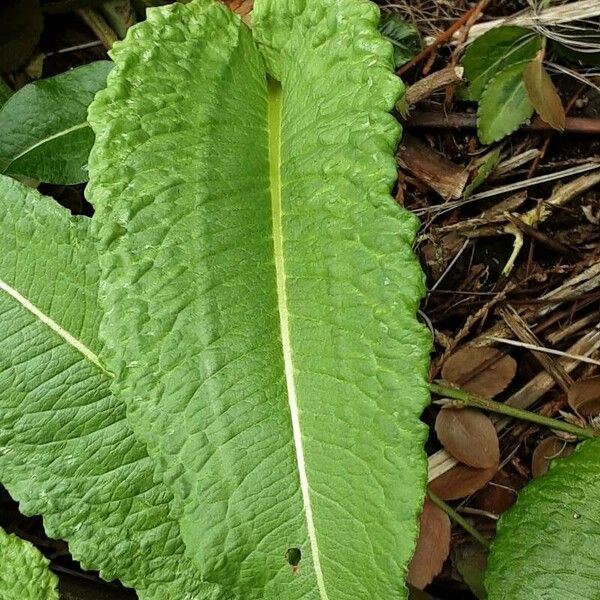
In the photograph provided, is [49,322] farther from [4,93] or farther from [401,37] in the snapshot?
[401,37]

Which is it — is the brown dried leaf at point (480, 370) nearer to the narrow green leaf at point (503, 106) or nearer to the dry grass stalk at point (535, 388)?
the dry grass stalk at point (535, 388)

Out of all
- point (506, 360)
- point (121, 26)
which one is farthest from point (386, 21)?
point (506, 360)

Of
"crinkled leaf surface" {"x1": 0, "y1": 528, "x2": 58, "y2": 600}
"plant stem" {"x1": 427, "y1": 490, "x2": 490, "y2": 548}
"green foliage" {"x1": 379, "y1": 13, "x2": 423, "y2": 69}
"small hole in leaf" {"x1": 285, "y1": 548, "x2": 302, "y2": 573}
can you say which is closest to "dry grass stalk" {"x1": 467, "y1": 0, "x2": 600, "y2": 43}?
"green foliage" {"x1": 379, "y1": 13, "x2": 423, "y2": 69}

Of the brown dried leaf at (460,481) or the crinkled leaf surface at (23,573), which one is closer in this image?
the crinkled leaf surface at (23,573)

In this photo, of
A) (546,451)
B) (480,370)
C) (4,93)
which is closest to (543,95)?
(480,370)

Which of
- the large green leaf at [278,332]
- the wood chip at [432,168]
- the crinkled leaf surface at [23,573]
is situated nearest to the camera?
the large green leaf at [278,332]

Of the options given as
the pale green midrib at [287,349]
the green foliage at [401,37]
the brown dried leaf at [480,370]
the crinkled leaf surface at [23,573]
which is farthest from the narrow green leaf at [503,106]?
the crinkled leaf surface at [23,573]

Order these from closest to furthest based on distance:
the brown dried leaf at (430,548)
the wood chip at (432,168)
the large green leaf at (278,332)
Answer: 1. the large green leaf at (278,332)
2. the brown dried leaf at (430,548)
3. the wood chip at (432,168)
